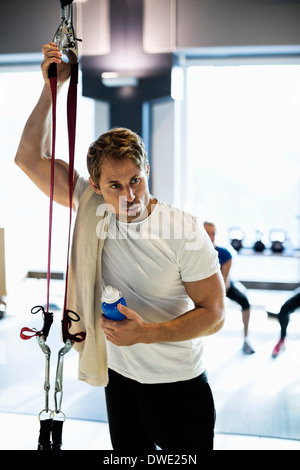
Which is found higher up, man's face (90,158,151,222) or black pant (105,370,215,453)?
man's face (90,158,151,222)

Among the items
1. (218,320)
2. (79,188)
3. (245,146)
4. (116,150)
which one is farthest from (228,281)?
(116,150)

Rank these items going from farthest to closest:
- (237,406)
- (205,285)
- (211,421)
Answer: (237,406) → (211,421) → (205,285)

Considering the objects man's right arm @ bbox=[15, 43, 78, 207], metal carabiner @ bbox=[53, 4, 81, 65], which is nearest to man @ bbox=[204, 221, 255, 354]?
man's right arm @ bbox=[15, 43, 78, 207]

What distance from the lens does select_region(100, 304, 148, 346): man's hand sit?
41.1 inches

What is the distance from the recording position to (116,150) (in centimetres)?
106

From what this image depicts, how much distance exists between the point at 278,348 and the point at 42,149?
1.43 metres

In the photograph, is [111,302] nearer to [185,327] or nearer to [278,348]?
[185,327]

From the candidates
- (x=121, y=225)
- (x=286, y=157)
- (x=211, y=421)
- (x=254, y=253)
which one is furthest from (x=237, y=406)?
(x=121, y=225)

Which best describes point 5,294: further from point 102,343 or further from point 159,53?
point 159,53

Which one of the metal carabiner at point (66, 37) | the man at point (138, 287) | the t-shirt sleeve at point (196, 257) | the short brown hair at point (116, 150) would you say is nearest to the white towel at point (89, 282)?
the man at point (138, 287)

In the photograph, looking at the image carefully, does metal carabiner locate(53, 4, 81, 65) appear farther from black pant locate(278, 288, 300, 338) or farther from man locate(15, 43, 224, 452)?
black pant locate(278, 288, 300, 338)

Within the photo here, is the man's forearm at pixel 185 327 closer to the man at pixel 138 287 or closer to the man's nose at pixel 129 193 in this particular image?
the man at pixel 138 287

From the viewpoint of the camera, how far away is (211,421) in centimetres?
122

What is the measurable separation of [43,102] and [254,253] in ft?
4.02
